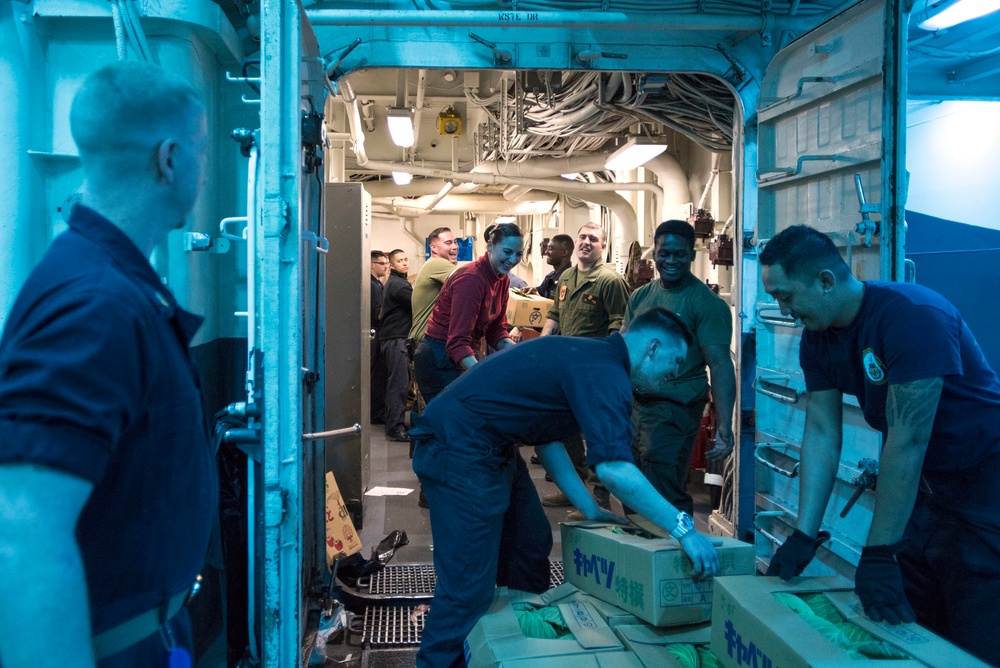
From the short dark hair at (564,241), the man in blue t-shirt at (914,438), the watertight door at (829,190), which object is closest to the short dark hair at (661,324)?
the man in blue t-shirt at (914,438)

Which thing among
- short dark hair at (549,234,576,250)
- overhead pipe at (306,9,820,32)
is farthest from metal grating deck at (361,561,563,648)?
short dark hair at (549,234,576,250)

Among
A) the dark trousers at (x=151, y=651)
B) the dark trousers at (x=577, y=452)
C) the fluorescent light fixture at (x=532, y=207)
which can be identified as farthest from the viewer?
the fluorescent light fixture at (x=532, y=207)

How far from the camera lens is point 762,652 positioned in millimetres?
1884

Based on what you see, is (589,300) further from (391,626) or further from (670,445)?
(391,626)

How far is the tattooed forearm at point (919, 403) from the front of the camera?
6.89 feet

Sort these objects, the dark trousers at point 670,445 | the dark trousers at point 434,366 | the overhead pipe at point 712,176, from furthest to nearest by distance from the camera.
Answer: the overhead pipe at point 712,176 < the dark trousers at point 434,366 < the dark trousers at point 670,445

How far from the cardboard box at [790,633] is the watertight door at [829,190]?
2.94ft

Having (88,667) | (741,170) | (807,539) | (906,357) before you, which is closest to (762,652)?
(807,539)

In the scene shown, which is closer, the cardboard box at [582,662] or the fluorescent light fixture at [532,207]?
the cardboard box at [582,662]

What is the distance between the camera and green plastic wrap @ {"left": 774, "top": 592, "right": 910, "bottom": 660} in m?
1.81

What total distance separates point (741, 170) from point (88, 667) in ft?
12.4

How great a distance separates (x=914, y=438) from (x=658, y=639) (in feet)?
3.24

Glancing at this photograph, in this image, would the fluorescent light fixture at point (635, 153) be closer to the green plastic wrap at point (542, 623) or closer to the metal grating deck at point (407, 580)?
the metal grating deck at point (407, 580)

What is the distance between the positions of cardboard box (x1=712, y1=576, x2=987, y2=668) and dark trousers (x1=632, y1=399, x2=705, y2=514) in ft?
5.14
